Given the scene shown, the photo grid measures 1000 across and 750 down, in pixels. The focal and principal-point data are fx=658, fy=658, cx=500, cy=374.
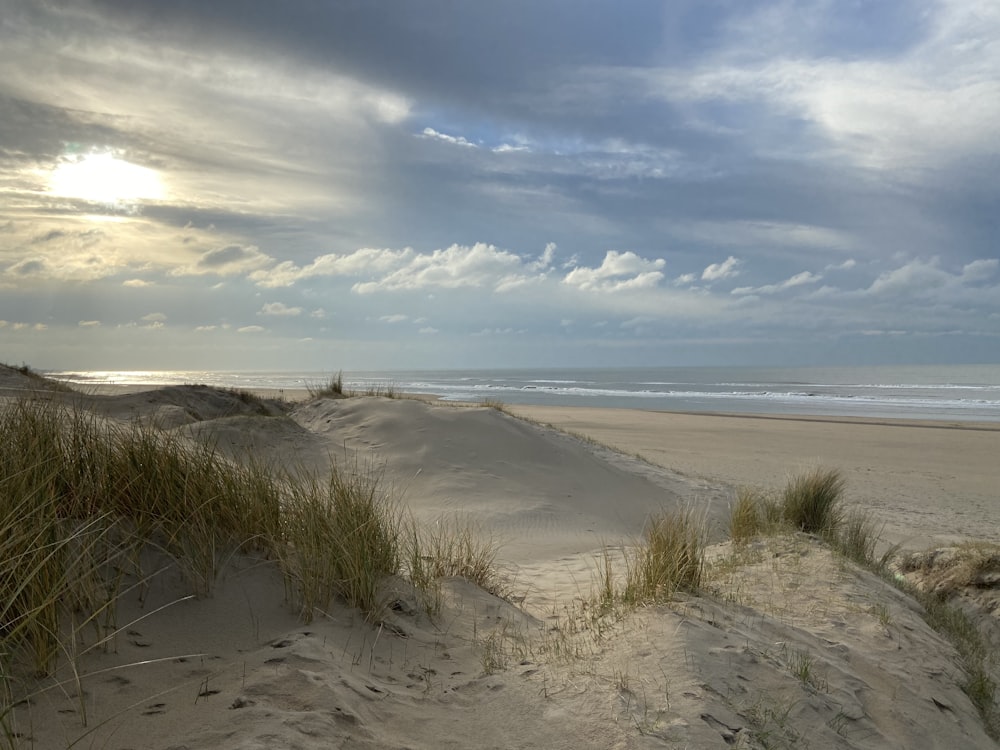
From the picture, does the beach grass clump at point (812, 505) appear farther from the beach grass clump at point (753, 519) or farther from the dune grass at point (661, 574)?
the dune grass at point (661, 574)

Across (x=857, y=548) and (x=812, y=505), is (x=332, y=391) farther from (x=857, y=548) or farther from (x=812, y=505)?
(x=857, y=548)

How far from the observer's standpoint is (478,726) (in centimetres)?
277

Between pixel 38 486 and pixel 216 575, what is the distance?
99cm

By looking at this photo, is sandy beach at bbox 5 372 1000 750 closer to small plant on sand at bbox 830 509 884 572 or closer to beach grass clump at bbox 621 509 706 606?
beach grass clump at bbox 621 509 706 606

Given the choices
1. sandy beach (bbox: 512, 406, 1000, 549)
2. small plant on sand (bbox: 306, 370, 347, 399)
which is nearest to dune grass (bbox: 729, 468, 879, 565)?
sandy beach (bbox: 512, 406, 1000, 549)

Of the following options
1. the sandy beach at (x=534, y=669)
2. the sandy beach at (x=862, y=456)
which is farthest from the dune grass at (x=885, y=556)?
the sandy beach at (x=862, y=456)

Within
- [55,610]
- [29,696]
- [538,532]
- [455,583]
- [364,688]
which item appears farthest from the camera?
[538,532]

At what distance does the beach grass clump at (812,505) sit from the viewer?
7.27m

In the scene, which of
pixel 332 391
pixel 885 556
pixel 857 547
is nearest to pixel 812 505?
pixel 857 547

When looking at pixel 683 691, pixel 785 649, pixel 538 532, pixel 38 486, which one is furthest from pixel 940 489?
pixel 38 486

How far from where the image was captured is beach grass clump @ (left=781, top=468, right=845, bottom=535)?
727cm

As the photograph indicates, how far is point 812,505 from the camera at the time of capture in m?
7.34

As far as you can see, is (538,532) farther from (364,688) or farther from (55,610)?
(55,610)

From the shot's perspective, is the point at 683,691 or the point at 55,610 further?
the point at 683,691
